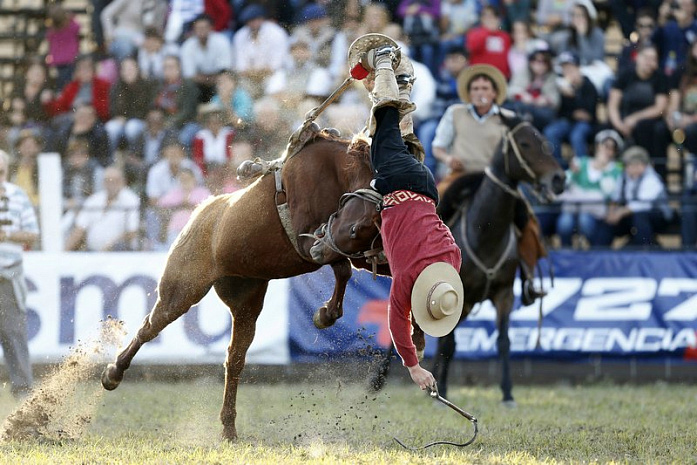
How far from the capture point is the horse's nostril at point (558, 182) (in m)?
9.60

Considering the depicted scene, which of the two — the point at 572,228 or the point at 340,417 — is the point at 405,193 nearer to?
the point at 340,417

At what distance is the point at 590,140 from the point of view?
13.2 metres

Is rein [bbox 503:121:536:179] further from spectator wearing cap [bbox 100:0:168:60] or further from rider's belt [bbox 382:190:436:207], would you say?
spectator wearing cap [bbox 100:0:168:60]

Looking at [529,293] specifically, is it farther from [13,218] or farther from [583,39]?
[583,39]

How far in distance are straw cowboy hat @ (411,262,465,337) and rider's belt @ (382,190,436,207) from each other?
16.1 inches

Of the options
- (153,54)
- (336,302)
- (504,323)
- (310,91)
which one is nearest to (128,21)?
(153,54)

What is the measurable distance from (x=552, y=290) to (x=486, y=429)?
3.88 meters

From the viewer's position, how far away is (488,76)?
10.5 m

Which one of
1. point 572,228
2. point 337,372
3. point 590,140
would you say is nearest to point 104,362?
point 337,372

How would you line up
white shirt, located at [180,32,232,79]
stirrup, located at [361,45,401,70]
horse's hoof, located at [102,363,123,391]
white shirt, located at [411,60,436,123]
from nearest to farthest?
stirrup, located at [361,45,401,70] → horse's hoof, located at [102,363,123,391] → white shirt, located at [411,60,436,123] → white shirt, located at [180,32,232,79]

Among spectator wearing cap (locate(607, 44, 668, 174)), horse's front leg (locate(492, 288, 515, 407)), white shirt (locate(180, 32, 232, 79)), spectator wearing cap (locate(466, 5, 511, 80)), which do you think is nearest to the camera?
horse's front leg (locate(492, 288, 515, 407))

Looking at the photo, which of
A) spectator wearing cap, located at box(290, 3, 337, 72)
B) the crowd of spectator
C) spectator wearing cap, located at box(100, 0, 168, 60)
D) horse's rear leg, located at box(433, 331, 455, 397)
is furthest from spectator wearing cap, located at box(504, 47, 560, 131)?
spectator wearing cap, located at box(100, 0, 168, 60)

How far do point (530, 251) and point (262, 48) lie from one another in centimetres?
430

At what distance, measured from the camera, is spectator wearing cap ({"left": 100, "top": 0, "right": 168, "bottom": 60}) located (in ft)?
44.3
